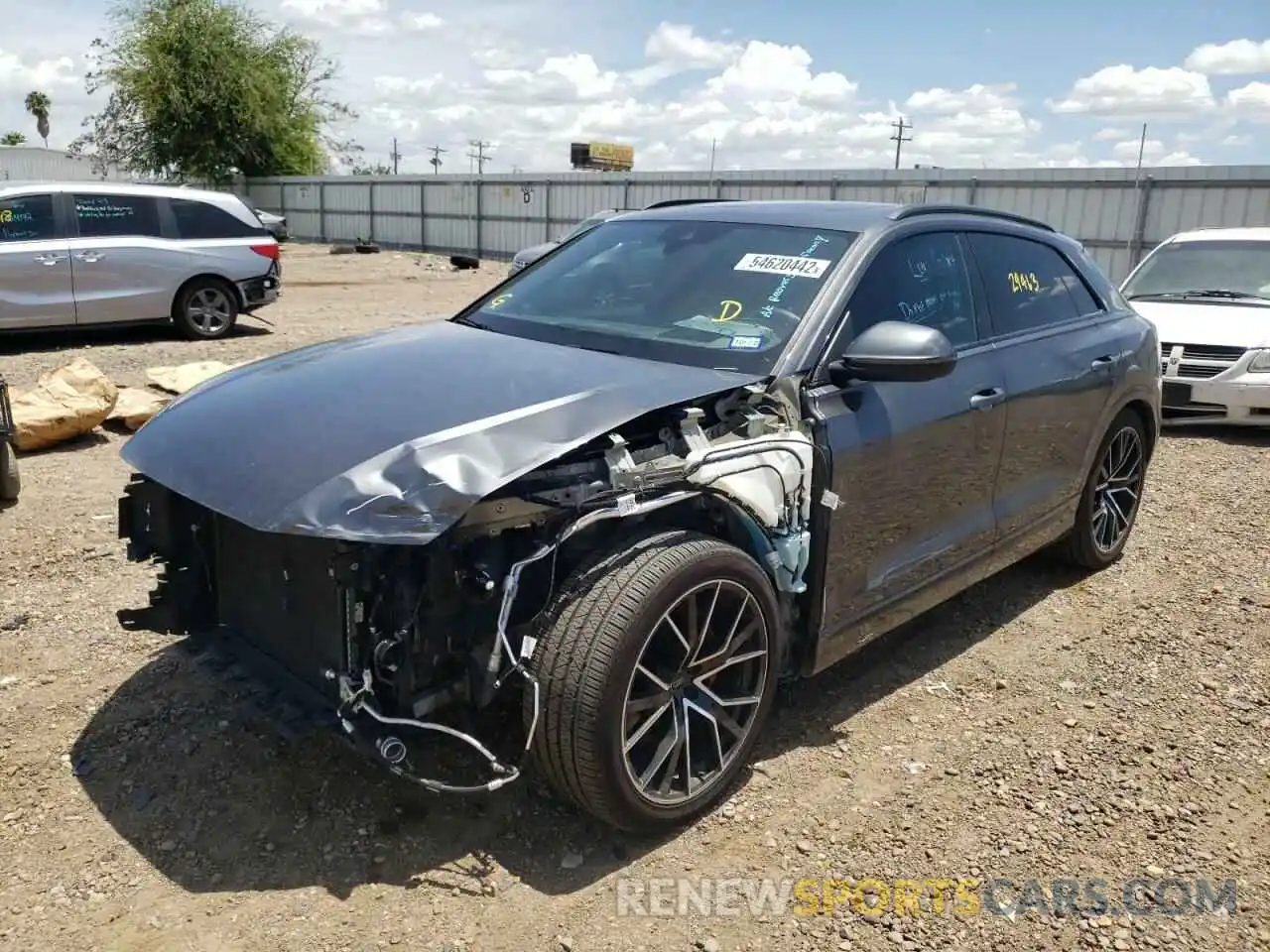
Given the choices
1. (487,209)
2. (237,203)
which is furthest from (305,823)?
(487,209)

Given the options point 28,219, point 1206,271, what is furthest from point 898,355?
point 28,219

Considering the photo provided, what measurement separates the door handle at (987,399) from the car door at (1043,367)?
7 cm

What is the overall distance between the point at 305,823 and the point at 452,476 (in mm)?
1212

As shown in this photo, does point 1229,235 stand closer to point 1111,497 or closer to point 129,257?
point 1111,497

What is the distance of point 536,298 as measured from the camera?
13.6ft

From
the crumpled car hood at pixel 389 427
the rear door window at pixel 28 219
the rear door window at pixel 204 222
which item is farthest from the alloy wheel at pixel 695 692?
the rear door window at pixel 204 222

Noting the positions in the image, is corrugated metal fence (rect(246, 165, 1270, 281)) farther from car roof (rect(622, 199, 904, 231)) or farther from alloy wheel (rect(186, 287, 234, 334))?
alloy wheel (rect(186, 287, 234, 334))

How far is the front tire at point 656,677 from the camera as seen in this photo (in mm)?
2721

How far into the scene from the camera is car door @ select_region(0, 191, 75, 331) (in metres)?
10.5

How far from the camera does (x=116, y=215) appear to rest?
1125 centimetres

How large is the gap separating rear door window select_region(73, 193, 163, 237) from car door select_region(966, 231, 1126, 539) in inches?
390

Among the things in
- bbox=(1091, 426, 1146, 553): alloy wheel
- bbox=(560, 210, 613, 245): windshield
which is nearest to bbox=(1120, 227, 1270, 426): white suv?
bbox=(1091, 426, 1146, 553): alloy wheel

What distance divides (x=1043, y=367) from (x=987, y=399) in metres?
A: 0.55

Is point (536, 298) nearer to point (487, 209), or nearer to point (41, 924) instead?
point (41, 924)
